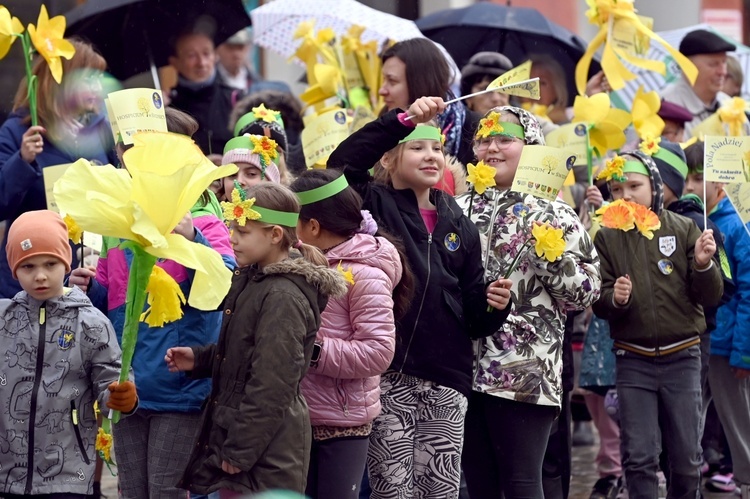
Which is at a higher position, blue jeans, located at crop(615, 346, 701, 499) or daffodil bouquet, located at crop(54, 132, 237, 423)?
daffodil bouquet, located at crop(54, 132, 237, 423)

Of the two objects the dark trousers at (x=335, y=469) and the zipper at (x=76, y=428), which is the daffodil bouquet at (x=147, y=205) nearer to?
the zipper at (x=76, y=428)

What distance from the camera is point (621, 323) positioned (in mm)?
6578

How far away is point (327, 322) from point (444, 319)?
1.76ft

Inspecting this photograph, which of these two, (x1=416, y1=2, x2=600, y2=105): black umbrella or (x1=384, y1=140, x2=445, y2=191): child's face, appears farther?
(x1=416, y1=2, x2=600, y2=105): black umbrella

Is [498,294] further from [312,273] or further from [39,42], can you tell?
[39,42]

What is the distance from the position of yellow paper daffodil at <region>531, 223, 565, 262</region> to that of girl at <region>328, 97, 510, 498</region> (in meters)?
0.23

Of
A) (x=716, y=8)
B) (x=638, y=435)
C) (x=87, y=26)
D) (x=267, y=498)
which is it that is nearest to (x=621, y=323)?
(x=638, y=435)

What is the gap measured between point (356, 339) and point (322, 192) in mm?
571

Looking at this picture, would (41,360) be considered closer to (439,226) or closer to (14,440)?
(14,440)

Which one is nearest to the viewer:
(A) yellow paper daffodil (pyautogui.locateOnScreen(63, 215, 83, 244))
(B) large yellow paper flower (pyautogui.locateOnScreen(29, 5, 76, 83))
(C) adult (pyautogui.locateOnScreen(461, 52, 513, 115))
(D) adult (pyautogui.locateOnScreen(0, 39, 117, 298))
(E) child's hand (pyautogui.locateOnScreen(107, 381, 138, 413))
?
(E) child's hand (pyautogui.locateOnScreen(107, 381, 138, 413))

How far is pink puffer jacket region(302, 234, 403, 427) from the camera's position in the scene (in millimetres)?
5086

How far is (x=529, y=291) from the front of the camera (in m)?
5.82

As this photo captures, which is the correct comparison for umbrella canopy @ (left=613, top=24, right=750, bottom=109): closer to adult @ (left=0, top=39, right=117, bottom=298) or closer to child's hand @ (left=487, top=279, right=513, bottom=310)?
adult @ (left=0, top=39, right=117, bottom=298)

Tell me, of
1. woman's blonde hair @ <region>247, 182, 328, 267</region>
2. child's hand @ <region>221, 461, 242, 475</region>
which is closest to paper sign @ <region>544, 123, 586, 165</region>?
woman's blonde hair @ <region>247, 182, 328, 267</region>
